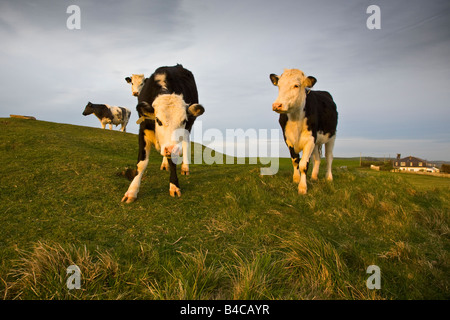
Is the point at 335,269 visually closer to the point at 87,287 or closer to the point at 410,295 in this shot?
the point at 410,295

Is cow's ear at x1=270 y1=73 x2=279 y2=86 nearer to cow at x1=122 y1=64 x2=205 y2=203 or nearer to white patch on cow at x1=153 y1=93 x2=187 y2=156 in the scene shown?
cow at x1=122 y1=64 x2=205 y2=203

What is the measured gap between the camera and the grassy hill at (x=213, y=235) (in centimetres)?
324

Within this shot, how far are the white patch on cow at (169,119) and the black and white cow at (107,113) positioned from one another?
21.9 m

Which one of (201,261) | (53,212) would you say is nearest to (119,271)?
(201,261)

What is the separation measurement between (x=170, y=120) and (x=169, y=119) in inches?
1.3

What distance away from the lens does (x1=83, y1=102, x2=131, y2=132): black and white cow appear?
82.9ft

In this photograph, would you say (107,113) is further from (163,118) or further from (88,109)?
(163,118)

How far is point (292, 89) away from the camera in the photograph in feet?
23.4

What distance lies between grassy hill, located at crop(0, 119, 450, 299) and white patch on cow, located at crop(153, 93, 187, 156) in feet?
4.91

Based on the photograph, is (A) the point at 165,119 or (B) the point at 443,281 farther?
(A) the point at 165,119

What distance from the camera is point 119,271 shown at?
3.44m
